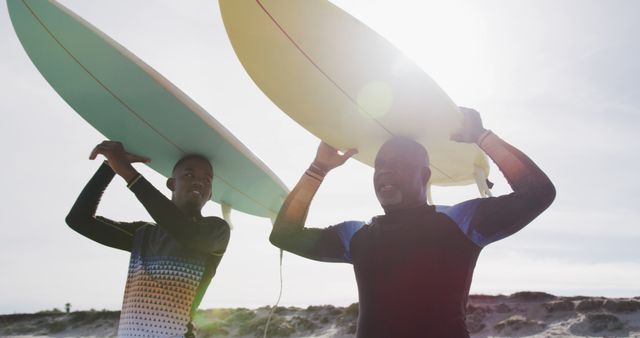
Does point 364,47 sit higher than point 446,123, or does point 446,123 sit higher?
point 364,47

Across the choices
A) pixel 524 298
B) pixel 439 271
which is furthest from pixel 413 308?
pixel 524 298

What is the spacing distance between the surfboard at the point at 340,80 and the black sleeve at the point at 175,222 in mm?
829

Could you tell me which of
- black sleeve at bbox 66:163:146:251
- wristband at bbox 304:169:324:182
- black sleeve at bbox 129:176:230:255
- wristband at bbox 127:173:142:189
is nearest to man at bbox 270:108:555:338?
→ wristband at bbox 304:169:324:182

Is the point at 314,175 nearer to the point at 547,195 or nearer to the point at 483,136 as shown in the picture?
the point at 483,136

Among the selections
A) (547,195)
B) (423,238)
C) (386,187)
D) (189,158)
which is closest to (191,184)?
(189,158)

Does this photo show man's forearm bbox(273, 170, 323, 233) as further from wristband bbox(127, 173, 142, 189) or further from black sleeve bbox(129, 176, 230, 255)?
wristband bbox(127, 173, 142, 189)

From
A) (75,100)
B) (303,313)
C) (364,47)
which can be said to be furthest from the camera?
(303,313)

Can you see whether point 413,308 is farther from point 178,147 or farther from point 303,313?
point 303,313

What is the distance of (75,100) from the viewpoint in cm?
314

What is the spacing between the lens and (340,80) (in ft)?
8.73

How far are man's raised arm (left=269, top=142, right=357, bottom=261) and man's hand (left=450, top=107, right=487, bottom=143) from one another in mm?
772

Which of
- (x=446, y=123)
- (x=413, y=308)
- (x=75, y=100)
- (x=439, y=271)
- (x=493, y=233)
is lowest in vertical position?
(x=413, y=308)

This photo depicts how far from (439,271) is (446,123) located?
853 millimetres

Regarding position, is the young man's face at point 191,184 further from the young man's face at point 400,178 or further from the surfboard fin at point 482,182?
the surfboard fin at point 482,182
